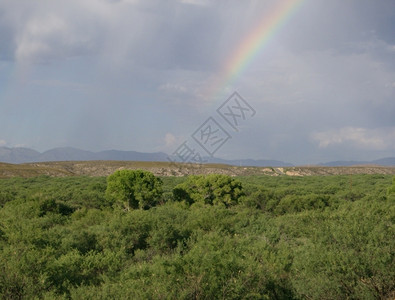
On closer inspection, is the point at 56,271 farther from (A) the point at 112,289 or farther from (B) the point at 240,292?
(B) the point at 240,292

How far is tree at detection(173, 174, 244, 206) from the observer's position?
149 feet

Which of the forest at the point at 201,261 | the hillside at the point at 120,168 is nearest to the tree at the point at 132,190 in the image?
the forest at the point at 201,261

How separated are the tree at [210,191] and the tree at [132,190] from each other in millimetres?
3607

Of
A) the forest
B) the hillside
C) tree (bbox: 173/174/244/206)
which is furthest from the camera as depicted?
the hillside

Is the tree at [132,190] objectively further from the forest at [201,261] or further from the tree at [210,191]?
the forest at [201,261]

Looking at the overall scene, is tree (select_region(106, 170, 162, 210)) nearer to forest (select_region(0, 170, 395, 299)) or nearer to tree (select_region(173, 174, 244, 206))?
tree (select_region(173, 174, 244, 206))

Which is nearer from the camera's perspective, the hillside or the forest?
the forest

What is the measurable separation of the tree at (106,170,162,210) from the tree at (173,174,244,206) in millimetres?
3607

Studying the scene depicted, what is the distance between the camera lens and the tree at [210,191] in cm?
4544

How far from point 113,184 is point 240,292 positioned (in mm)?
32635

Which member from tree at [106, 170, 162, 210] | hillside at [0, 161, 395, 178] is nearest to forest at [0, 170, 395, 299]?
tree at [106, 170, 162, 210]

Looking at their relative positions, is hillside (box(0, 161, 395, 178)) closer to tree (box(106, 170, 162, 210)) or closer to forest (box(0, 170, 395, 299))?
tree (box(106, 170, 162, 210))

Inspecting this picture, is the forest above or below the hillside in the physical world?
below

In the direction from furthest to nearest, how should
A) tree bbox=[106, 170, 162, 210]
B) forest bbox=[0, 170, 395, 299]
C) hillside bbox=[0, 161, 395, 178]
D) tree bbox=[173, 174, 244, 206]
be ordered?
hillside bbox=[0, 161, 395, 178] < tree bbox=[173, 174, 244, 206] < tree bbox=[106, 170, 162, 210] < forest bbox=[0, 170, 395, 299]
